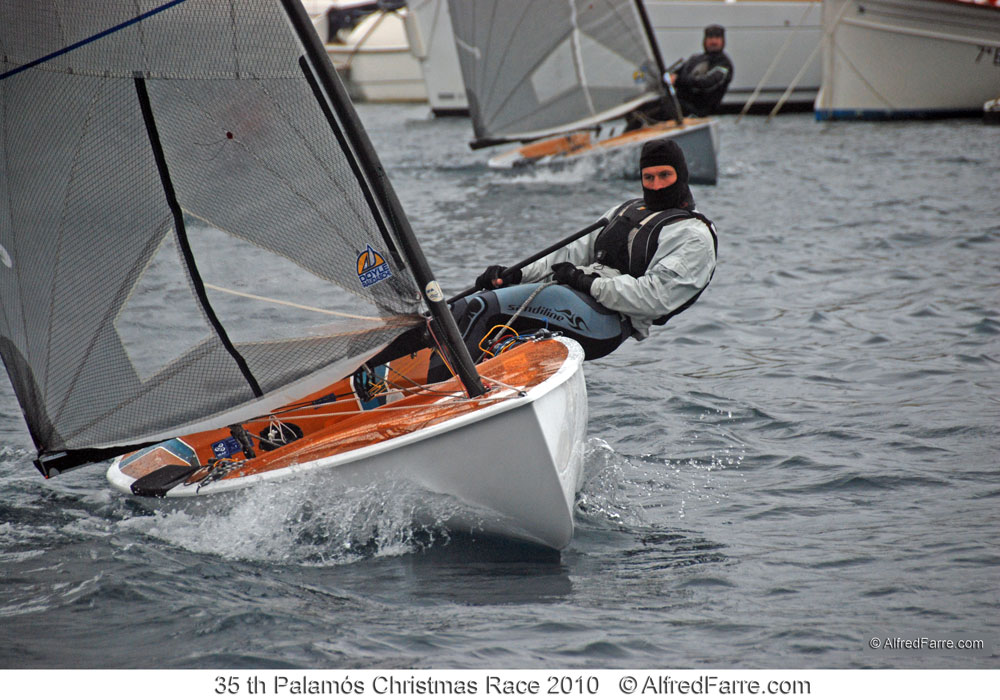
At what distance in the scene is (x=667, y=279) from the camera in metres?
3.94

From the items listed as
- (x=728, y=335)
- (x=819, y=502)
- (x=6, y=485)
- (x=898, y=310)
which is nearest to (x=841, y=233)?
(x=898, y=310)

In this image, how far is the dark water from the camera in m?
2.75

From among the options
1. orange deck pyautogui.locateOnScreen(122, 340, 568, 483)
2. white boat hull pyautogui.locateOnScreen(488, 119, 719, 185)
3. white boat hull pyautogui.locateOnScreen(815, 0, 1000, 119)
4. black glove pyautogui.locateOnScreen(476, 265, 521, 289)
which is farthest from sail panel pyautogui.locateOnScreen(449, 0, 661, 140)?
orange deck pyautogui.locateOnScreen(122, 340, 568, 483)

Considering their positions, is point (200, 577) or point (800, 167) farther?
point (800, 167)

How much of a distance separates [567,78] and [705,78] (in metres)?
1.80

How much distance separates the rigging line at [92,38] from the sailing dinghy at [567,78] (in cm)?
829

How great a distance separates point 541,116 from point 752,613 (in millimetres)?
10119

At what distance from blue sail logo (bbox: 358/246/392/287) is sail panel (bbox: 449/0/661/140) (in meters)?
8.88

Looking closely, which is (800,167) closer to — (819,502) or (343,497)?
(819,502)

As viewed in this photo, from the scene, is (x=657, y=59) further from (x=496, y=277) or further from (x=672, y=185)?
(x=496, y=277)

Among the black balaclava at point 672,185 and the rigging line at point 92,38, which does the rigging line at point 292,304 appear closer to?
the rigging line at point 92,38

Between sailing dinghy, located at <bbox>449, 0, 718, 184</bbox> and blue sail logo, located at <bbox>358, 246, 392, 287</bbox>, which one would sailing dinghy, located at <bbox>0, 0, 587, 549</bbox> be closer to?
blue sail logo, located at <bbox>358, 246, 392, 287</bbox>
